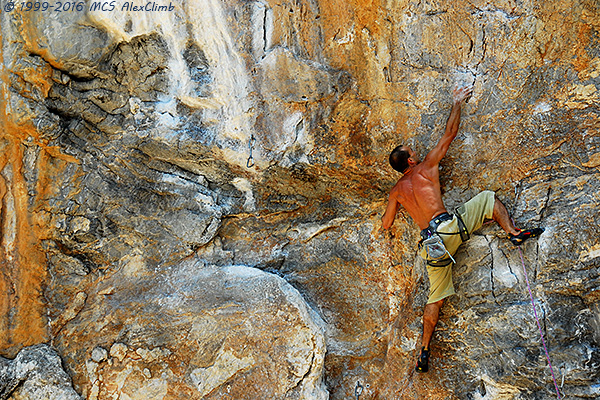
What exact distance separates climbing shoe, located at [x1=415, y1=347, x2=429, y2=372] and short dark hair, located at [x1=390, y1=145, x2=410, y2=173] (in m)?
1.49

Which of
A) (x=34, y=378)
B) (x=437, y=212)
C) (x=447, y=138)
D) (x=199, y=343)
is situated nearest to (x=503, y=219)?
(x=437, y=212)

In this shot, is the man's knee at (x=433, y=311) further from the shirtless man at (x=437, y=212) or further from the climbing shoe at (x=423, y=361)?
the climbing shoe at (x=423, y=361)

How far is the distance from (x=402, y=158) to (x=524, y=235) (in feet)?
3.51

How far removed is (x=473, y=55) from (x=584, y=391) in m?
2.60

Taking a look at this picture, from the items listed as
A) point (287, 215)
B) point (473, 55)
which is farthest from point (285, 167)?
point (473, 55)

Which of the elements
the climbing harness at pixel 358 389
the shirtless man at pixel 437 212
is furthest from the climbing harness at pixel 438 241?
the climbing harness at pixel 358 389

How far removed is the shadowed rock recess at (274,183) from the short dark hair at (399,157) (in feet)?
0.82

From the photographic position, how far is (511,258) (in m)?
3.70

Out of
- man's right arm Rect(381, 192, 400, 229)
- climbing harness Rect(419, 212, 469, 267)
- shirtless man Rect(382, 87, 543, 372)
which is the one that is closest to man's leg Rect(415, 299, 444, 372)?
shirtless man Rect(382, 87, 543, 372)

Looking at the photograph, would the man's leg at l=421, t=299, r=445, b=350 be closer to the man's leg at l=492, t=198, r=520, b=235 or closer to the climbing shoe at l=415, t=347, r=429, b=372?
the climbing shoe at l=415, t=347, r=429, b=372

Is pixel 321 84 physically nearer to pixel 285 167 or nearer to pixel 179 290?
pixel 285 167

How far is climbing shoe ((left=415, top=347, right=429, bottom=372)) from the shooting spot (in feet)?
12.9

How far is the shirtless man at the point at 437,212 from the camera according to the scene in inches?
145

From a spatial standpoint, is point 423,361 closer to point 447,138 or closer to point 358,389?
point 358,389
